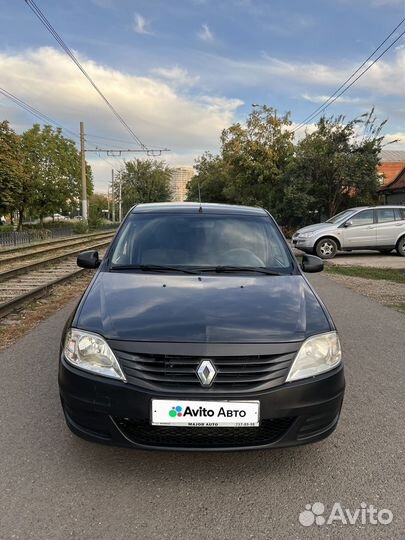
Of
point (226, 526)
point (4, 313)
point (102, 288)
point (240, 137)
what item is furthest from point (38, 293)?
point (240, 137)

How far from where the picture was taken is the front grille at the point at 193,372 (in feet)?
8.33

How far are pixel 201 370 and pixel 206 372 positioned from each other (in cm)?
3

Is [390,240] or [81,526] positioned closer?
[81,526]

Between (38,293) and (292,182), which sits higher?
(292,182)

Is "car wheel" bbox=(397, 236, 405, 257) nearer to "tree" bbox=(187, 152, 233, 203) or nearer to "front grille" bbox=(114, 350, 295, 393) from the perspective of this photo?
"front grille" bbox=(114, 350, 295, 393)

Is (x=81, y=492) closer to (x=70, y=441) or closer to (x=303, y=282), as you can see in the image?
(x=70, y=441)

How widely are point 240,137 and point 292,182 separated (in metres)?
8.66

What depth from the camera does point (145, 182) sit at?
8262 cm

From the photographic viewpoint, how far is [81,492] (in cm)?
261

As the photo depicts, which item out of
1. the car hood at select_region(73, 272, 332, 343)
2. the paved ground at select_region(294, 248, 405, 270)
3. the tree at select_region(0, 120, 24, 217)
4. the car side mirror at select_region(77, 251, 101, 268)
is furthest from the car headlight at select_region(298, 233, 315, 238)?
A: the tree at select_region(0, 120, 24, 217)

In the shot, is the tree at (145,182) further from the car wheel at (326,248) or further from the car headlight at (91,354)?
the car headlight at (91,354)

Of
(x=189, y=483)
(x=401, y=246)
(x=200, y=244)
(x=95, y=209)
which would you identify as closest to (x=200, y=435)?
(x=189, y=483)

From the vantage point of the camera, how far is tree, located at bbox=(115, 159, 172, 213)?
81375 mm

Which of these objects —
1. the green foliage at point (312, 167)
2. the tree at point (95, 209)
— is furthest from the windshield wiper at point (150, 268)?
the tree at point (95, 209)
